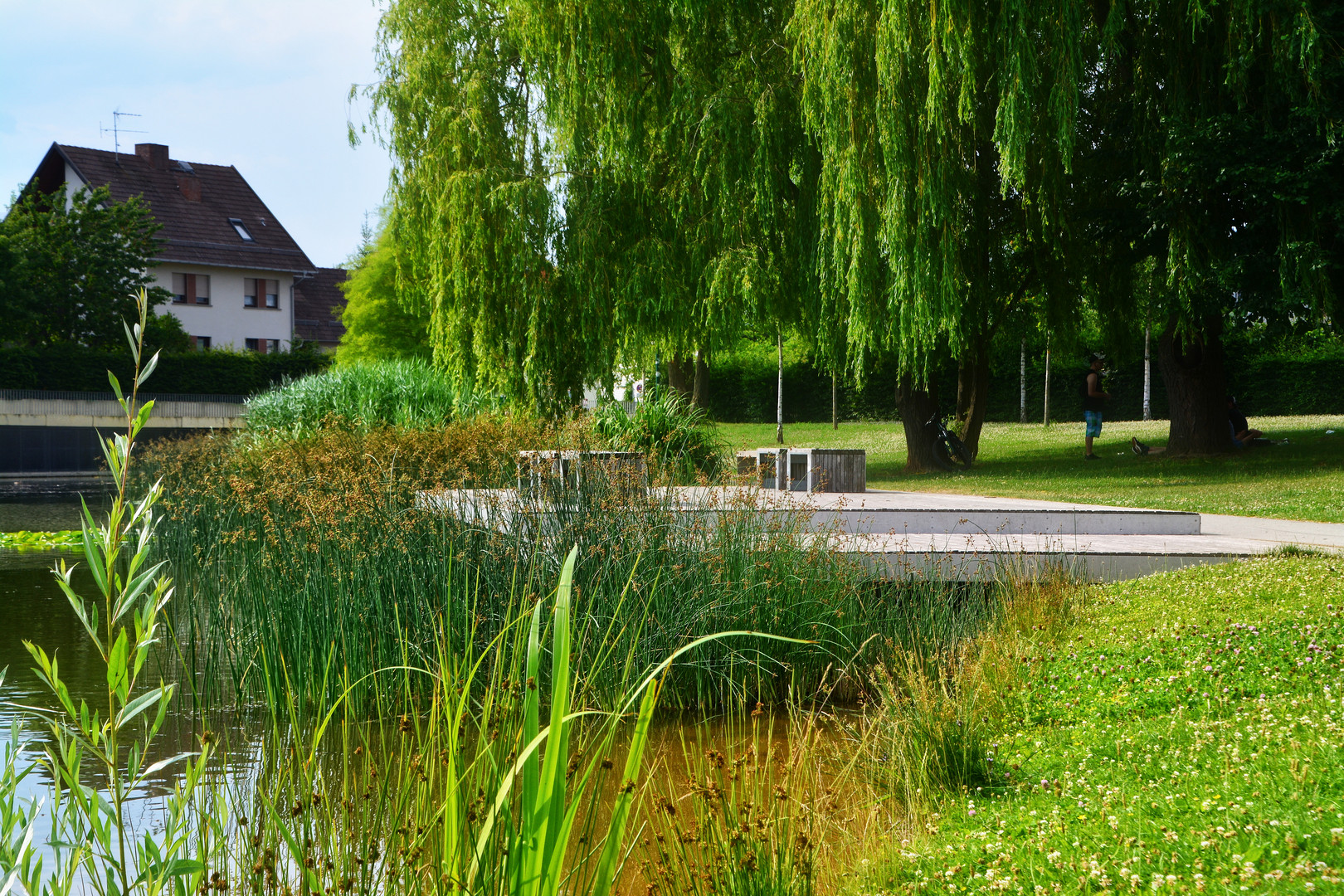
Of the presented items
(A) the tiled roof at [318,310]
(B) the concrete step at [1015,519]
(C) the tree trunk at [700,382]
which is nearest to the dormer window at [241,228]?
(A) the tiled roof at [318,310]

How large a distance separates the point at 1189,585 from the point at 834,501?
3744mm

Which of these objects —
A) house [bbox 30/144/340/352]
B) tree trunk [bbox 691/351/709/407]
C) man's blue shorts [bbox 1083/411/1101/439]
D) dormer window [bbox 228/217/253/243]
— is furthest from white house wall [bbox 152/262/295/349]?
man's blue shorts [bbox 1083/411/1101/439]

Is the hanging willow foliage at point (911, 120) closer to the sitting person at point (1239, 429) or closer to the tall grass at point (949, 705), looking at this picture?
the tall grass at point (949, 705)

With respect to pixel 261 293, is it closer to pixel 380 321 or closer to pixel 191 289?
pixel 191 289

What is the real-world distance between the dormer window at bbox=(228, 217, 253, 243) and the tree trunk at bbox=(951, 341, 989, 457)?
36077 mm

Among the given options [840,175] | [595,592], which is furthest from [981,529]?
[840,175]

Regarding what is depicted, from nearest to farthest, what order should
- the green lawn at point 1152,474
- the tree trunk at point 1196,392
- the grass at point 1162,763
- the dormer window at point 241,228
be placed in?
the grass at point 1162,763 → the green lawn at point 1152,474 → the tree trunk at point 1196,392 → the dormer window at point 241,228

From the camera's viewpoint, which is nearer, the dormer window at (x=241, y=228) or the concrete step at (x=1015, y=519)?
the concrete step at (x=1015, y=519)

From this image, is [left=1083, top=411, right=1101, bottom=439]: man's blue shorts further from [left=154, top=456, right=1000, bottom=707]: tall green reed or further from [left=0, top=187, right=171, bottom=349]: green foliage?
[left=0, top=187, right=171, bottom=349]: green foliage

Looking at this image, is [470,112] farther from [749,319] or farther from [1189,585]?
[1189,585]

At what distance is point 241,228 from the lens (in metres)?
46.0

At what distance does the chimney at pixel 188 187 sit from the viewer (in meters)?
45.0

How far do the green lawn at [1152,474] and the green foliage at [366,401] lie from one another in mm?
6657

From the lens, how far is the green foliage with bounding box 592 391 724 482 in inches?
519
